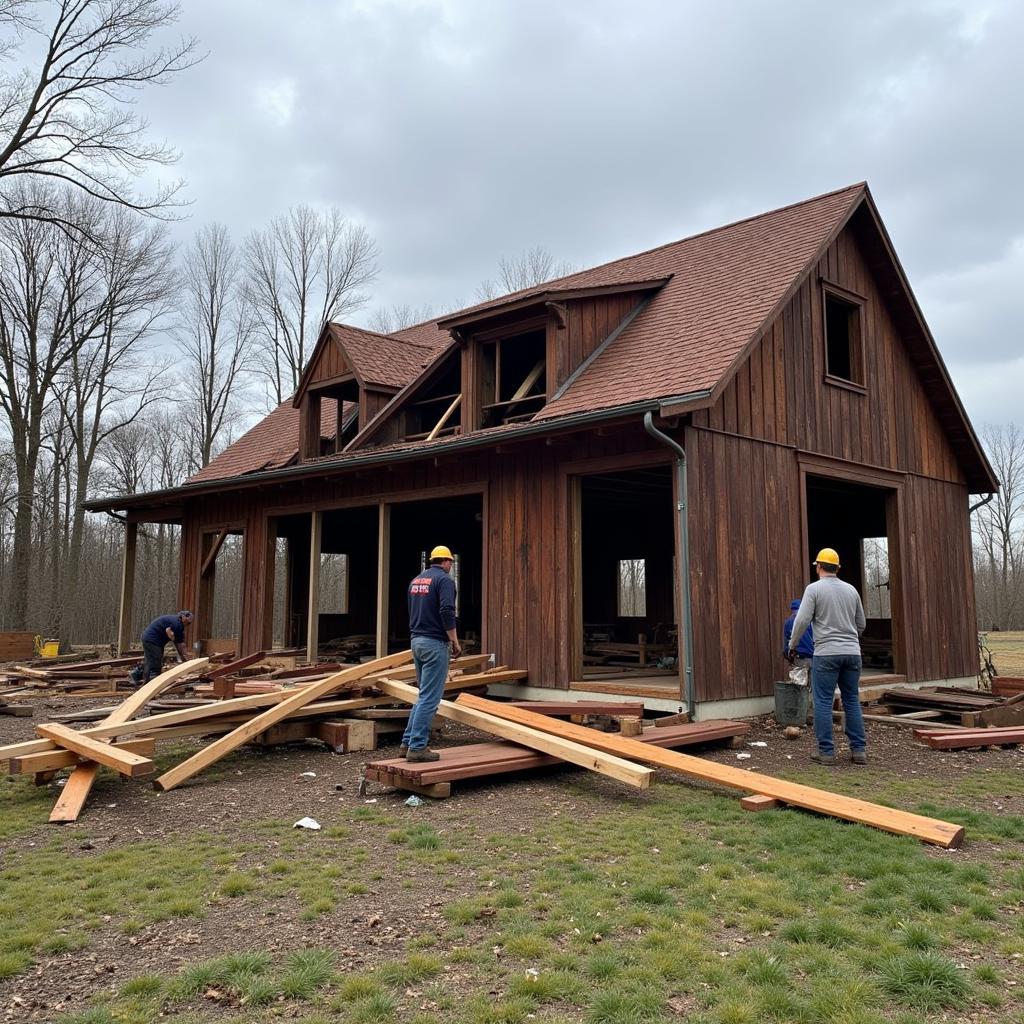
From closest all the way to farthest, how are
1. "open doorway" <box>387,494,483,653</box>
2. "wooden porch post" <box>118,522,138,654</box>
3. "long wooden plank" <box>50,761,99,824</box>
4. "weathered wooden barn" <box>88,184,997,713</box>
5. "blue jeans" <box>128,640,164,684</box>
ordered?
"long wooden plank" <box>50,761,99,824</box> < "weathered wooden barn" <box>88,184,997,713</box> < "blue jeans" <box>128,640,164,684</box> < "wooden porch post" <box>118,522,138,654</box> < "open doorway" <box>387,494,483,653</box>

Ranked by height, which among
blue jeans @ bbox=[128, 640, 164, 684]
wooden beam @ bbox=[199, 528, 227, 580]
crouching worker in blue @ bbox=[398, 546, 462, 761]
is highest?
wooden beam @ bbox=[199, 528, 227, 580]

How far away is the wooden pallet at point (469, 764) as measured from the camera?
6.75 metres

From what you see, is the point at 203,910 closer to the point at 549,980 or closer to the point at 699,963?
the point at 549,980

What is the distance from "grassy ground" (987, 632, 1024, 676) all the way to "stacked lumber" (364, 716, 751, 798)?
12761 mm

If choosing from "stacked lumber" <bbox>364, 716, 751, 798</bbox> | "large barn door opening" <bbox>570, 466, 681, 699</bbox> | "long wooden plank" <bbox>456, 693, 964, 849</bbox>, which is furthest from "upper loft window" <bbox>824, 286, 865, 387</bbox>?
"long wooden plank" <bbox>456, 693, 964, 849</bbox>

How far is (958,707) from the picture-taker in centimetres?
1073

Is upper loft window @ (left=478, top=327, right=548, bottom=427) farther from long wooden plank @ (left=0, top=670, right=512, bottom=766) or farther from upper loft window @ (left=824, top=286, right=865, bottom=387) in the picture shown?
long wooden plank @ (left=0, top=670, right=512, bottom=766)

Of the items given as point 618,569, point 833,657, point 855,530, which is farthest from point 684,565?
point 618,569

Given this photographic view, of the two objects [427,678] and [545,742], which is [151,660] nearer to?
[427,678]

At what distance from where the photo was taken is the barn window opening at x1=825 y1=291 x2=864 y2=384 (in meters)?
13.2

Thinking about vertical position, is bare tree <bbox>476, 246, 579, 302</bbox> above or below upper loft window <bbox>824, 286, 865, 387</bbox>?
above

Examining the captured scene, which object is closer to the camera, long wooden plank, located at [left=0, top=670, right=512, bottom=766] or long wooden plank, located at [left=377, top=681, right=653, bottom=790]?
long wooden plank, located at [left=377, top=681, right=653, bottom=790]

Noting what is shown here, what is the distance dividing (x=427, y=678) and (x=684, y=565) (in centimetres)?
356

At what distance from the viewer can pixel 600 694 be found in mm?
10555
